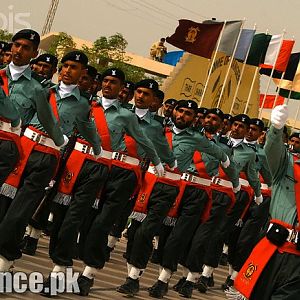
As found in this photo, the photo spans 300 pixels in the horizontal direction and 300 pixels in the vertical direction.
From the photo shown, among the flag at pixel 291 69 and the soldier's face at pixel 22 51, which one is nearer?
the soldier's face at pixel 22 51

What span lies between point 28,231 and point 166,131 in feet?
6.69

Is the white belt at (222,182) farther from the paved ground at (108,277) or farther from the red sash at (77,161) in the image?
the red sash at (77,161)

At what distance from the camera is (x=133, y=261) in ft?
35.0

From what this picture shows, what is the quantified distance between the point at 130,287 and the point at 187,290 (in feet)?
4.68

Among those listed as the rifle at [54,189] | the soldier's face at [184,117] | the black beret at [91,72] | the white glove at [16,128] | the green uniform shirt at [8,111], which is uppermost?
the black beret at [91,72]

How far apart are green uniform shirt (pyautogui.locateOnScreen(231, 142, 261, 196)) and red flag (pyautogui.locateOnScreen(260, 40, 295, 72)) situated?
45.8 ft

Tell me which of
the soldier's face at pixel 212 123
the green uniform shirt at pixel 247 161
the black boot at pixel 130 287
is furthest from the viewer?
the green uniform shirt at pixel 247 161

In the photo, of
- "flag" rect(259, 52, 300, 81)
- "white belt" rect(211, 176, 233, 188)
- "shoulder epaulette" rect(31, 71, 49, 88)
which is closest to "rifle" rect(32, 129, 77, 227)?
"shoulder epaulette" rect(31, 71, 49, 88)

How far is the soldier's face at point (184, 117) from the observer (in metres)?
11.3

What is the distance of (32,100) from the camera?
341 inches

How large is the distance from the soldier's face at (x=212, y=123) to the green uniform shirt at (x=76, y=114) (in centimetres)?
334

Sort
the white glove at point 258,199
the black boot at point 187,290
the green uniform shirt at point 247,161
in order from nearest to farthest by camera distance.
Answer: the black boot at point 187,290
the green uniform shirt at point 247,161
the white glove at point 258,199

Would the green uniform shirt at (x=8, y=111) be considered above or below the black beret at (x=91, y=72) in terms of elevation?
below

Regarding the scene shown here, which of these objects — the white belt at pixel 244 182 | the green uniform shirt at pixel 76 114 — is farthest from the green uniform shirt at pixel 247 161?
the green uniform shirt at pixel 76 114
